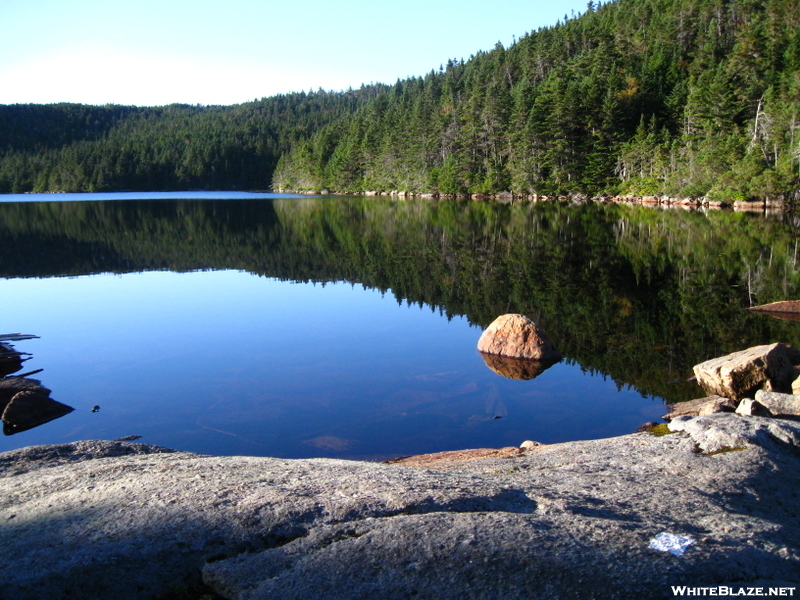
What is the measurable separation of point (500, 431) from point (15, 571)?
8.13 metres

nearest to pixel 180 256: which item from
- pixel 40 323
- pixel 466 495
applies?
pixel 40 323

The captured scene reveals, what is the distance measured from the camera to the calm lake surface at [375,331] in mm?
11344

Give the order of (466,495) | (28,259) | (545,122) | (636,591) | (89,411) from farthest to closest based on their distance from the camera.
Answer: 1. (545,122)
2. (28,259)
3. (89,411)
4. (466,495)
5. (636,591)

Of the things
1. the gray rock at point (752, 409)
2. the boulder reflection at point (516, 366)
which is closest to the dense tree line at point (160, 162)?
the boulder reflection at point (516, 366)

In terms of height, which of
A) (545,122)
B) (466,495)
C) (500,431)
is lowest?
(500,431)

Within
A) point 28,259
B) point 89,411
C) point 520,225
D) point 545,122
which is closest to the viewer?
point 89,411

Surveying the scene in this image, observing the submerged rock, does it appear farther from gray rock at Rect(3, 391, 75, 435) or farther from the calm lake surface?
gray rock at Rect(3, 391, 75, 435)

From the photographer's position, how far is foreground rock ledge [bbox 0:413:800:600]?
3799mm

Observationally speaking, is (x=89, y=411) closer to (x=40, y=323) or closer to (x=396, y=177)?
(x=40, y=323)

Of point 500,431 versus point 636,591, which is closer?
point 636,591

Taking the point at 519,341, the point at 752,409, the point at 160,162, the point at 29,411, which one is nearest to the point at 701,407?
the point at 752,409

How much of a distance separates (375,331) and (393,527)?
45.0 feet

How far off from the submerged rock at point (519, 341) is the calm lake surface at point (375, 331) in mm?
527

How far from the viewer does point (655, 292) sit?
851 inches
